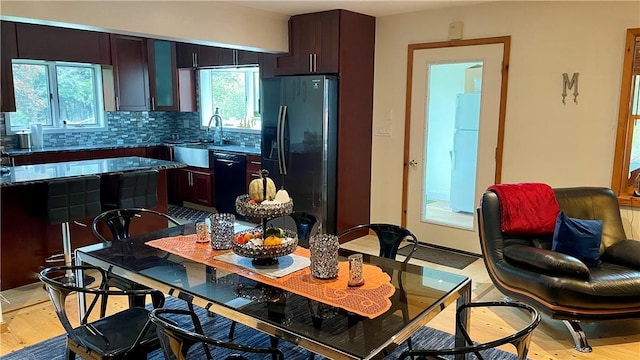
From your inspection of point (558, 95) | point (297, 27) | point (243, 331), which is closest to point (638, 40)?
point (558, 95)

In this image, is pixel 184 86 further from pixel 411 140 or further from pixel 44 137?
pixel 411 140

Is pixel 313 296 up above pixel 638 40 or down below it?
below

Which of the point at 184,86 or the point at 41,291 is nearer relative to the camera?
the point at 41,291

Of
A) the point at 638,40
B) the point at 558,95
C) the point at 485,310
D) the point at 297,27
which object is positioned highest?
the point at 297,27

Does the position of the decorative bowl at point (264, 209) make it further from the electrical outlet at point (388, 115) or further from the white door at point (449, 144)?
the electrical outlet at point (388, 115)

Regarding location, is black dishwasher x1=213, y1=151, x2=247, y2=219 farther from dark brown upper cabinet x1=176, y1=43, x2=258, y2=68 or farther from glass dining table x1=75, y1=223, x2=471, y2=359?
glass dining table x1=75, y1=223, x2=471, y2=359

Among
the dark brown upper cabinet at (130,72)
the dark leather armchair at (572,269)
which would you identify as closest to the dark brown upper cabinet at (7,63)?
the dark brown upper cabinet at (130,72)

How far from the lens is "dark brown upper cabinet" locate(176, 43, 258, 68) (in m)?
5.76

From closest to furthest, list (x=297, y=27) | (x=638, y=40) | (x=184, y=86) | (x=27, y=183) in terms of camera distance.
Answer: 1. (x=27, y=183)
2. (x=638, y=40)
3. (x=297, y=27)
4. (x=184, y=86)

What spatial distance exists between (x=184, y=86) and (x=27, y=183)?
364 cm

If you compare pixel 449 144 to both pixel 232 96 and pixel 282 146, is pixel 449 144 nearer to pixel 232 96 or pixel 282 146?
Result: pixel 282 146

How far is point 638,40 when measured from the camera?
3.66m

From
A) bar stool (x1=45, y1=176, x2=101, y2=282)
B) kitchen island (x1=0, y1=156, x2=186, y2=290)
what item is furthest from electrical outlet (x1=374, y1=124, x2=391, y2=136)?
bar stool (x1=45, y1=176, x2=101, y2=282)

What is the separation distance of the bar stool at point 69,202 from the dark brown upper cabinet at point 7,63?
194cm
